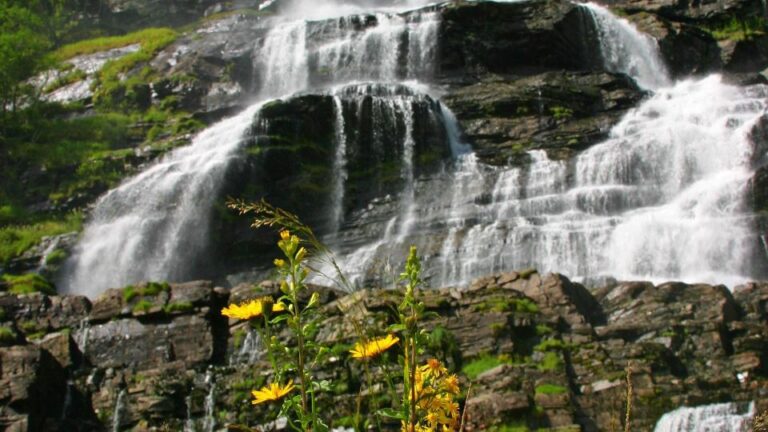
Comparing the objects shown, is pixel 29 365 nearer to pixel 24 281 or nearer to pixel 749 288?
pixel 24 281

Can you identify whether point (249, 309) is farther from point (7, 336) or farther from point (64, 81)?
point (64, 81)

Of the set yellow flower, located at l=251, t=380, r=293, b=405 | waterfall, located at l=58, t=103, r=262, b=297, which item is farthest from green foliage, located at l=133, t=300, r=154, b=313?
yellow flower, located at l=251, t=380, r=293, b=405

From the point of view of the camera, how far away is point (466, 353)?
11828 mm

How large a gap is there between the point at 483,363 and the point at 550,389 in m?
1.39

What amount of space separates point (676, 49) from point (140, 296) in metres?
24.2

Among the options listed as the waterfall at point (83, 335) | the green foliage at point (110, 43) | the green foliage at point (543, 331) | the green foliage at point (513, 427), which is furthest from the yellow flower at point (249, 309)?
the green foliage at point (110, 43)

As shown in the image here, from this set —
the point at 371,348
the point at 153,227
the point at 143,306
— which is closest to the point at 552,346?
the point at 143,306

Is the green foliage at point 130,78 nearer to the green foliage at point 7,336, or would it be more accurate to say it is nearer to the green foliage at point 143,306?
the green foliage at point 143,306

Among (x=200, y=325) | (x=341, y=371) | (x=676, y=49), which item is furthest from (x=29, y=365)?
(x=676, y=49)

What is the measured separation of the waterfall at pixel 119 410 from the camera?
12.1 metres

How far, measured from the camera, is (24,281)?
1709 centimetres

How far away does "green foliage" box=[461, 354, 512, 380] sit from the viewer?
11.4 metres

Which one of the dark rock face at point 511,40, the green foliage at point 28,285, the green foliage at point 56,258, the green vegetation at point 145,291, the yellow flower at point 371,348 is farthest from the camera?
the dark rock face at point 511,40

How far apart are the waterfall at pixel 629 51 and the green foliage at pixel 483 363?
822 inches
